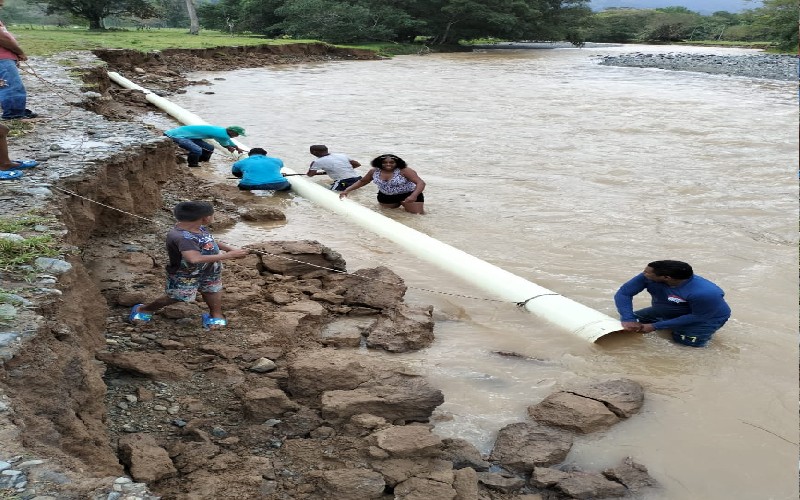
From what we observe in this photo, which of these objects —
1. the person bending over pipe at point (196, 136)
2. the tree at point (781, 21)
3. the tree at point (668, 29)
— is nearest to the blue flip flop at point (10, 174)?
the person bending over pipe at point (196, 136)

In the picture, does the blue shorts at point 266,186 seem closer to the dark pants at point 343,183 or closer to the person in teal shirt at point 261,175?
the person in teal shirt at point 261,175

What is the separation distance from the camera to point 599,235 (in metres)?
7.54

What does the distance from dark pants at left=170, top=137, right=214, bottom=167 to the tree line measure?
28.4m

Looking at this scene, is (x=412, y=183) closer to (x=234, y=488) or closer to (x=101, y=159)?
(x=101, y=159)

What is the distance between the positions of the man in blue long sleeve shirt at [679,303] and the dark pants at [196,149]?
7.38m

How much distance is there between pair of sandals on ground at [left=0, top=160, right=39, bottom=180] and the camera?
5.42m

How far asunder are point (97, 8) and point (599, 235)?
116 ft

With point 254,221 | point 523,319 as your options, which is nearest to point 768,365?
point 523,319

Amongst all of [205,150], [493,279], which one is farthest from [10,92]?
[493,279]

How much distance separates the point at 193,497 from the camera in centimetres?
290

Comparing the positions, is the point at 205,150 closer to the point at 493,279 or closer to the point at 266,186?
the point at 266,186

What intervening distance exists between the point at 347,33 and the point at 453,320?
37.5 metres

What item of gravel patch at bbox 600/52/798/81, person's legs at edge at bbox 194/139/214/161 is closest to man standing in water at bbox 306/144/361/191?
person's legs at edge at bbox 194/139/214/161

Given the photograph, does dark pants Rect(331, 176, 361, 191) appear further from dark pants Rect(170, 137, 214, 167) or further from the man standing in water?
dark pants Rect(170, 137, 214, 167)
